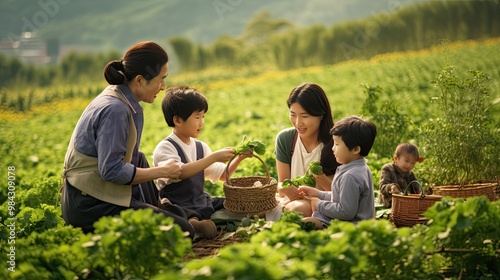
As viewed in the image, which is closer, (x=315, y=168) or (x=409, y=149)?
(x=315, y=168)

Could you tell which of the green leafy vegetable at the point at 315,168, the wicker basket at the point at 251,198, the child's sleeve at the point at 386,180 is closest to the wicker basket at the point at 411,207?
the child's sleeve at the point at 386,180

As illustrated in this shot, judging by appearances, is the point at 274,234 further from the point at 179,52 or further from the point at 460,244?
the point at 179,52

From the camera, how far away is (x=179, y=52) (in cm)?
3197

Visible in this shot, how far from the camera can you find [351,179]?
180 inches

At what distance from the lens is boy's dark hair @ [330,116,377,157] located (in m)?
4.60

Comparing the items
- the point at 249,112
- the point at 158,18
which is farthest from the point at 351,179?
the point at 158,18

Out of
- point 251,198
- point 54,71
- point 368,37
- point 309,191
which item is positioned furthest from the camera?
point 54,71

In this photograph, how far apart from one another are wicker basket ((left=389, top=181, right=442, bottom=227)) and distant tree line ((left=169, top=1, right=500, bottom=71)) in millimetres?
19013

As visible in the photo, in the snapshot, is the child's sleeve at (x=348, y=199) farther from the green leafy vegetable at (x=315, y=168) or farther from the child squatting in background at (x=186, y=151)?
the child squatting in background at (x=186, y=151)

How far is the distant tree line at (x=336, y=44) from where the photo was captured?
77.2 feet

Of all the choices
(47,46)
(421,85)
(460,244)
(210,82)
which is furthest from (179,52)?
(47,46)

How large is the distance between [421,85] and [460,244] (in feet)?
41.2

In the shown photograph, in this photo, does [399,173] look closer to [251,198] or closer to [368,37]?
[251,198]

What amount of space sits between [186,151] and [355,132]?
1468 millimetres
